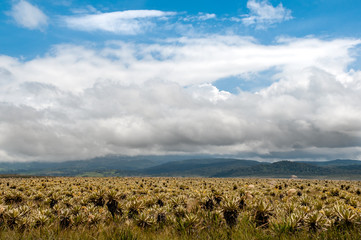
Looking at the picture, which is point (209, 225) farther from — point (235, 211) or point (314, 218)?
point (314, 218)

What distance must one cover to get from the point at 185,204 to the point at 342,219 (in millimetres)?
10889

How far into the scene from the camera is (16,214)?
10992 mm

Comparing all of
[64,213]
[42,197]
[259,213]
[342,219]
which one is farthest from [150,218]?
[42,197]

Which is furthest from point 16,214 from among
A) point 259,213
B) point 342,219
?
point 342,219

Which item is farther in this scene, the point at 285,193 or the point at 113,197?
the point at 285,193

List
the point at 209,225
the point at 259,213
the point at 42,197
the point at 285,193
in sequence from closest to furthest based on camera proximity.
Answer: the point at 209,225, the point at 259,213, the point at 42,197, the point at 285,193

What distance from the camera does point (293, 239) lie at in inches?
296

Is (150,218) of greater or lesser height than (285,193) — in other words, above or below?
above

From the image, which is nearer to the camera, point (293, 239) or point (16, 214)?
point (293, 239)

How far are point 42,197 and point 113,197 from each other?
571 inches

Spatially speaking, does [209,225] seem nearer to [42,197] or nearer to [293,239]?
[293,239]

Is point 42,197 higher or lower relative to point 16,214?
lower

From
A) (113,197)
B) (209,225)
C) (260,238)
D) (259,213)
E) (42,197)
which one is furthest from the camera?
(42,197)

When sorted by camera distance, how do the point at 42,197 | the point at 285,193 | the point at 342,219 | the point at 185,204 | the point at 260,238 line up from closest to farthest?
the point at 260,238
the point at 342,219
the point at 185,204
the point at 42,197
the point at 285,193
